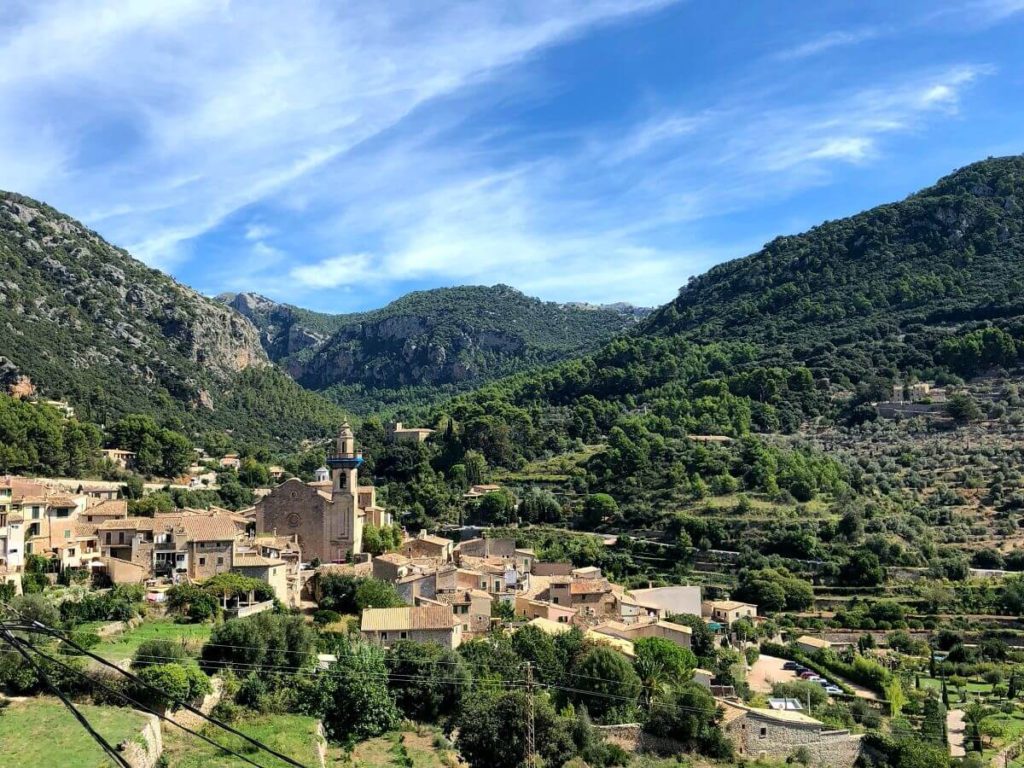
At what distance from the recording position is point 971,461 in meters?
59.8

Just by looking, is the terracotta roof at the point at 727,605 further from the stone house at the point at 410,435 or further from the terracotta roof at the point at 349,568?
the stone house at the point at 410,435

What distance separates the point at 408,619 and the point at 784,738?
1096 cm

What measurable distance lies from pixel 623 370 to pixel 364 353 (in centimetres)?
9386

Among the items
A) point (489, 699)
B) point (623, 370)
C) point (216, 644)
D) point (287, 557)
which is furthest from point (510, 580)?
point (623, 370)

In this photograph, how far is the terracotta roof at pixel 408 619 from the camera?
27922 millimetres

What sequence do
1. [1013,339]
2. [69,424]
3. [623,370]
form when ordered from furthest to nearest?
1. [623,370]
2. [1013,339]
3. [69,424]

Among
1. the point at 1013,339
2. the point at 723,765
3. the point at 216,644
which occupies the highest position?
the point at 1013,339

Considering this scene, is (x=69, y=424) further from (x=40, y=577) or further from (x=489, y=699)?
(x=489, y=699)

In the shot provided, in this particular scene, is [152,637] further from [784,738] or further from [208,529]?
[784,738]

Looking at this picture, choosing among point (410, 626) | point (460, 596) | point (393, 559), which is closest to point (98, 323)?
point (393, 559)

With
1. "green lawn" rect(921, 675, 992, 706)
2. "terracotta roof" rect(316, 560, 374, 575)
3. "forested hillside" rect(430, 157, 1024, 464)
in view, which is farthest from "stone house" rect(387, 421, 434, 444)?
"green lawn" rect(921, 675, 992, 706)

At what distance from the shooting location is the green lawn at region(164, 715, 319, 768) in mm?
20078

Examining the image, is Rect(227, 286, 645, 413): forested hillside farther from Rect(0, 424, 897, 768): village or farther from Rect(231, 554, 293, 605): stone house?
Rect(231, 554, 293, 605): stone house

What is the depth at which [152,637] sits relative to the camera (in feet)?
81.9
